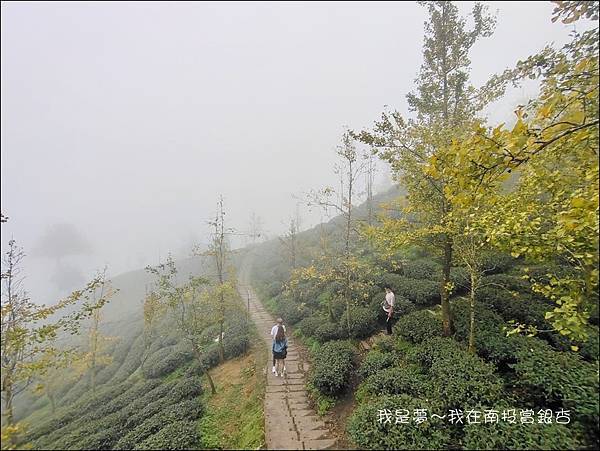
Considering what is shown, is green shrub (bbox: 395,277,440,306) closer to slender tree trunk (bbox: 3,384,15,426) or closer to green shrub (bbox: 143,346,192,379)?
green shrub (bbox: 143,346,192,379)

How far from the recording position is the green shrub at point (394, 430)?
5047 millimetres

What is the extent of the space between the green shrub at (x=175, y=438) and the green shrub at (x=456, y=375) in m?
5.77

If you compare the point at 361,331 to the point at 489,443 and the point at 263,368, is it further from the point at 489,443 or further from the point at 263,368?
the point at 489,443

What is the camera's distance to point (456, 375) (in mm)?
6516

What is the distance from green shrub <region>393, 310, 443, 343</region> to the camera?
8.86 metres

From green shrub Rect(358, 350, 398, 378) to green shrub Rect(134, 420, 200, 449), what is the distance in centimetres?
465

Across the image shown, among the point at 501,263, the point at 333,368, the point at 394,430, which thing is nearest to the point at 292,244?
the point at 501,263

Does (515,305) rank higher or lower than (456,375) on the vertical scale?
higher

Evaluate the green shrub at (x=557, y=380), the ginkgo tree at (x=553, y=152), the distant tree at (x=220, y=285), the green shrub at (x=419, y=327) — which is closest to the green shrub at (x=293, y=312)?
the distant tree at (x=220, y=285)

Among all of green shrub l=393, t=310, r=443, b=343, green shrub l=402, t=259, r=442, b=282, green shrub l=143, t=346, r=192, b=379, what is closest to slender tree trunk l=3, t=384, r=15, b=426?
green shrub l=143, t=346, r=192, b=379

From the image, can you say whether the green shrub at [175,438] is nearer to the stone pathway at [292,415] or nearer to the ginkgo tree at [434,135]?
the stone pathway at [292,415]

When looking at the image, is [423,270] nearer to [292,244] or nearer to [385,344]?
[385,344]

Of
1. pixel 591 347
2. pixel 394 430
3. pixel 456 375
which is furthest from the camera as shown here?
pixel 591 347

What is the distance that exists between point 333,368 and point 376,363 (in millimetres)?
1291
